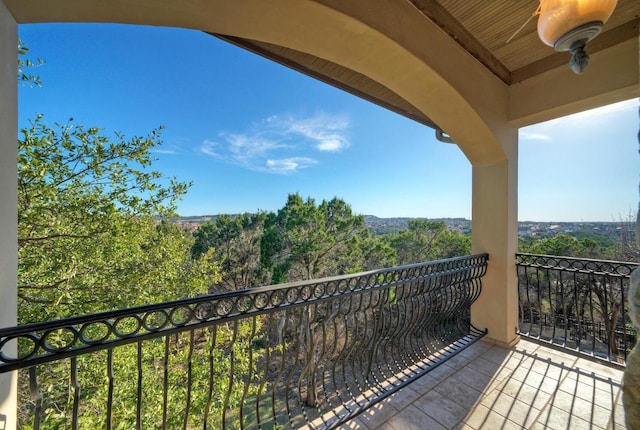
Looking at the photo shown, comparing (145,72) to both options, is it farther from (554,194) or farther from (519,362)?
(554,194)

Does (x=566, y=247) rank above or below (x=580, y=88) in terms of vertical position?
below

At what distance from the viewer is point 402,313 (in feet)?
7.61

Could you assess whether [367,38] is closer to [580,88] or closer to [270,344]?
[580,88]

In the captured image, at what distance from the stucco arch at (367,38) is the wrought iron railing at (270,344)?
4.88 ft

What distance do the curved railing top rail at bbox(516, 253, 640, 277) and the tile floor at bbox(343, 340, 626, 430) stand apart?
0.93 metres

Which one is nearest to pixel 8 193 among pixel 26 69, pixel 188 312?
pixel 188 312

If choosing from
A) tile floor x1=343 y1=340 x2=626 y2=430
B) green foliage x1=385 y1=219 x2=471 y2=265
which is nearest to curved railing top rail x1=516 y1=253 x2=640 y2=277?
tile floor x1=343 y1=340 x2=626 y2=430

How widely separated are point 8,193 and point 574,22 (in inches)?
111

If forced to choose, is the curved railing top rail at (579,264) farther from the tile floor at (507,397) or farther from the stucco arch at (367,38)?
the stucco arch at (367,38)

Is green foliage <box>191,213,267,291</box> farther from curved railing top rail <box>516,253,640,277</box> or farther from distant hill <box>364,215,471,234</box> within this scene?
curved railing top rail <box>516,253,640,277</box>

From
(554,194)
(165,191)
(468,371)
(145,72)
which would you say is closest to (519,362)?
(468,371)

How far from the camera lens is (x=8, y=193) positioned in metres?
1.05

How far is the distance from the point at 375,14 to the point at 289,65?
99cm

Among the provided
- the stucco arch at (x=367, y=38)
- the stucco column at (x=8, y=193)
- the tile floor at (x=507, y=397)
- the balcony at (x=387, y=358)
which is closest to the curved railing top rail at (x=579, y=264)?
the balcony at (x=387, y=358)
